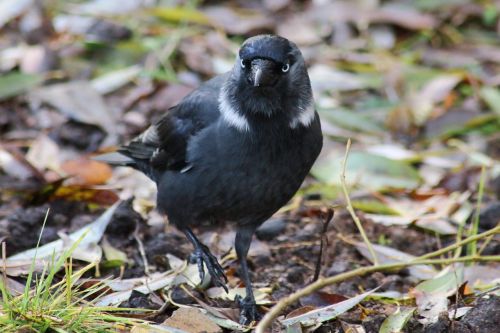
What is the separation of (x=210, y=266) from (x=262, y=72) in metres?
1.04

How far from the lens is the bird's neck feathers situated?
4.36 metres

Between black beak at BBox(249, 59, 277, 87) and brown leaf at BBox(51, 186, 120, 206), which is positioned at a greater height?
black beak at BBox(249, 59, 277, 87)

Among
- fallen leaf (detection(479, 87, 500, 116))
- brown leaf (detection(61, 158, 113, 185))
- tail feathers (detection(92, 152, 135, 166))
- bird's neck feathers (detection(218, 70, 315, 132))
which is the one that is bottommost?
fallen leaf (detection(479, 87, 500, 116))

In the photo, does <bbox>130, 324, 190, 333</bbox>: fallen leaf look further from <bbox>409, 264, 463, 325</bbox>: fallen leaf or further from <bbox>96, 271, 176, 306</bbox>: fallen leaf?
<bbox>409, 264, 463, 325</bbox>: fallen leaf

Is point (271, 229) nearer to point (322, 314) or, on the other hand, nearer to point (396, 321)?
point (322, 314)

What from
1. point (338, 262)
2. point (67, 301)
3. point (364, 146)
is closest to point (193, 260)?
point (338, 262)

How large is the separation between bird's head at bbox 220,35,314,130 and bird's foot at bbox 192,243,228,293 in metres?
0.76

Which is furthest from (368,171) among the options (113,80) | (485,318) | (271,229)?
(485,318)

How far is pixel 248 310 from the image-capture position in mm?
4207

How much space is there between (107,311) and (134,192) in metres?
2.05

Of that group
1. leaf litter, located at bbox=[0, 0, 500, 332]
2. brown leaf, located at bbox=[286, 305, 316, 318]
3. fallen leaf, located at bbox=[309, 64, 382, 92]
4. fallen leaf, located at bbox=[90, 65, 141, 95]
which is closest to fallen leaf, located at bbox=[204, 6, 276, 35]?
leaf litter, located at bbox=[0, 0, 500, 332]

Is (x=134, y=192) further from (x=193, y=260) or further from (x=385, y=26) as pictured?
(x=385, y=26)

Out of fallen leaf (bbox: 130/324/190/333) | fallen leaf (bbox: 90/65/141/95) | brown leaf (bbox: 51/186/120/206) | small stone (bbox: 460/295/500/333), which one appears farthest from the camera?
fallen leaf (bbox: 90/65/141/95)

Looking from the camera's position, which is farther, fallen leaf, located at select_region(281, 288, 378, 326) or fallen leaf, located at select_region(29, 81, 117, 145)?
fallen leaf, located at select_region(29, 81, 117, 145)
